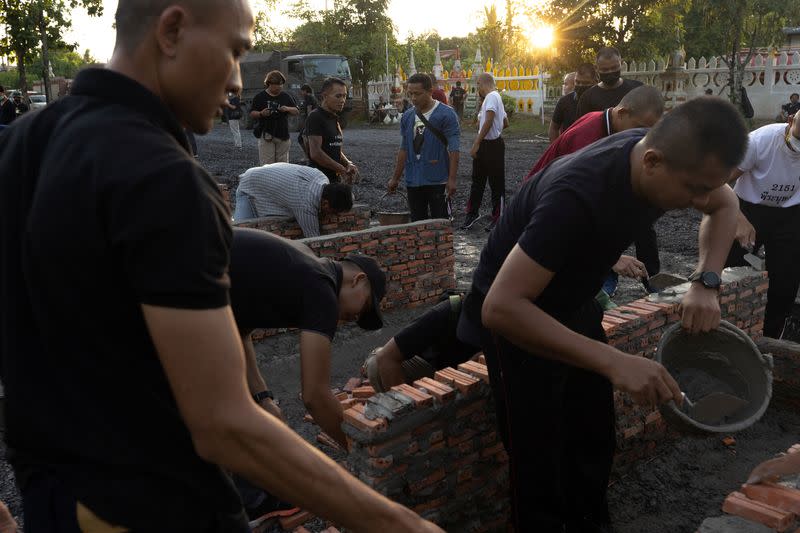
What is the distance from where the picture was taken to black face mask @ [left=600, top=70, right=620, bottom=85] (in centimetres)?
609

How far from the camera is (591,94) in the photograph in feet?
20.5

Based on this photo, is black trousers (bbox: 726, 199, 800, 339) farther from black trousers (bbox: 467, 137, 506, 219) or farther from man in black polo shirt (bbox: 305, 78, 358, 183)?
black trousers (bbox: 467, 137, 506, 219)

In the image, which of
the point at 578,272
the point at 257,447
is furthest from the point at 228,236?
the point at 578,272

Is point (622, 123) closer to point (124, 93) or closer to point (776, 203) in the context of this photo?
point (776, 203)

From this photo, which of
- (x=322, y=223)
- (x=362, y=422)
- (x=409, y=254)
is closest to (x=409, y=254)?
(x=409, y=254)

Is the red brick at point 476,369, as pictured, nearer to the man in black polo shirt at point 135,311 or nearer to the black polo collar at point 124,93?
the man in black polo shirt at point 135,311

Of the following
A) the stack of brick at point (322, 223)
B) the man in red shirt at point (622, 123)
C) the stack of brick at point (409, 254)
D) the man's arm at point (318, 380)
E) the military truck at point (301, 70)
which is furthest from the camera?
the military truck at point (301, 70)

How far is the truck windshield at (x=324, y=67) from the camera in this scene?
25.8 m

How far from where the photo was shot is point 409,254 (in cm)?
609

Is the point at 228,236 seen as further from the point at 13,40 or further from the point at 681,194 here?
the point at 13,40

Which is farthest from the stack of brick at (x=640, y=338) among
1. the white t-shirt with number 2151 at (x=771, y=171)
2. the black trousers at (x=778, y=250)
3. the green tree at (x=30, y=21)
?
the green tree at (x=30, y=21)

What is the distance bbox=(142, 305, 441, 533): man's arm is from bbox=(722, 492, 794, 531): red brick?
1774 mm

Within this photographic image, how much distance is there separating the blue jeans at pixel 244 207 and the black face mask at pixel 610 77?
325 cm

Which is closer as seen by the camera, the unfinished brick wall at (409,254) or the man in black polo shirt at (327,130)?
the unfinished brick wall at (409,254)
